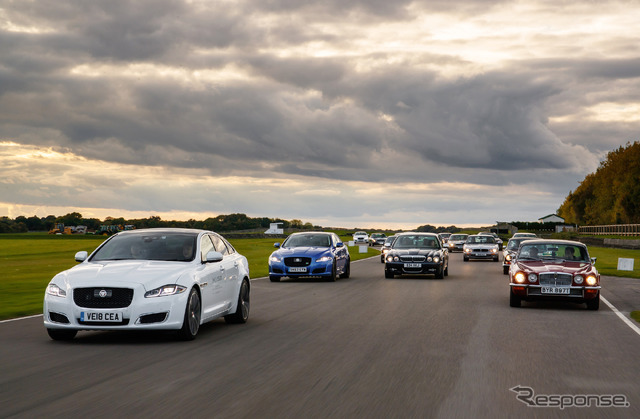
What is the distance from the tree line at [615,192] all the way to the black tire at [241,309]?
93.3m

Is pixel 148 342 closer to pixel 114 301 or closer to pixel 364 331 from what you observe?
pixel 114 301

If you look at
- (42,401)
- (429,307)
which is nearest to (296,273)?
(429,307)

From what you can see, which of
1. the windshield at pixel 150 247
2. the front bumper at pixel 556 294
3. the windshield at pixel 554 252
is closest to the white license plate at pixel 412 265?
the windshield at pixel 554 252

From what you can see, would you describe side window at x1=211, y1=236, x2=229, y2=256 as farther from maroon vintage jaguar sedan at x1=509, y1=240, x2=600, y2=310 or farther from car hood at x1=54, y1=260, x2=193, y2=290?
maroon vintage jaguar sedan at x1=509, y1=240, x2=600, y2=310

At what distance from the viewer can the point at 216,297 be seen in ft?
39.2

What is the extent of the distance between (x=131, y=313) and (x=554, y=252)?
10.7 meters

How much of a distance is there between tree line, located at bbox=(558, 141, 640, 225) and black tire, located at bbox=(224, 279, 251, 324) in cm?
9325

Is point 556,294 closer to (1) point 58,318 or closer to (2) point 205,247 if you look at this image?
(2) point 205,247

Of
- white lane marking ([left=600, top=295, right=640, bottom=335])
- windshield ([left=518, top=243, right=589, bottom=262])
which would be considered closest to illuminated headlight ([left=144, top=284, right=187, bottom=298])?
white lane marking ([left=600, top=295, right=640, bottom=335])

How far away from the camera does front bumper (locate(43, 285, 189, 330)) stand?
10.2 meters

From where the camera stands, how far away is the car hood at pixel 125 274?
10.4 m

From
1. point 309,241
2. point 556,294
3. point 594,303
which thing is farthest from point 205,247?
point 309,241

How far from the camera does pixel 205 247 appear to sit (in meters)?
12.2

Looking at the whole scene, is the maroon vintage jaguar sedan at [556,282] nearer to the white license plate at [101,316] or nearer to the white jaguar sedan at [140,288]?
the white jaguar sedan at [140,288]
